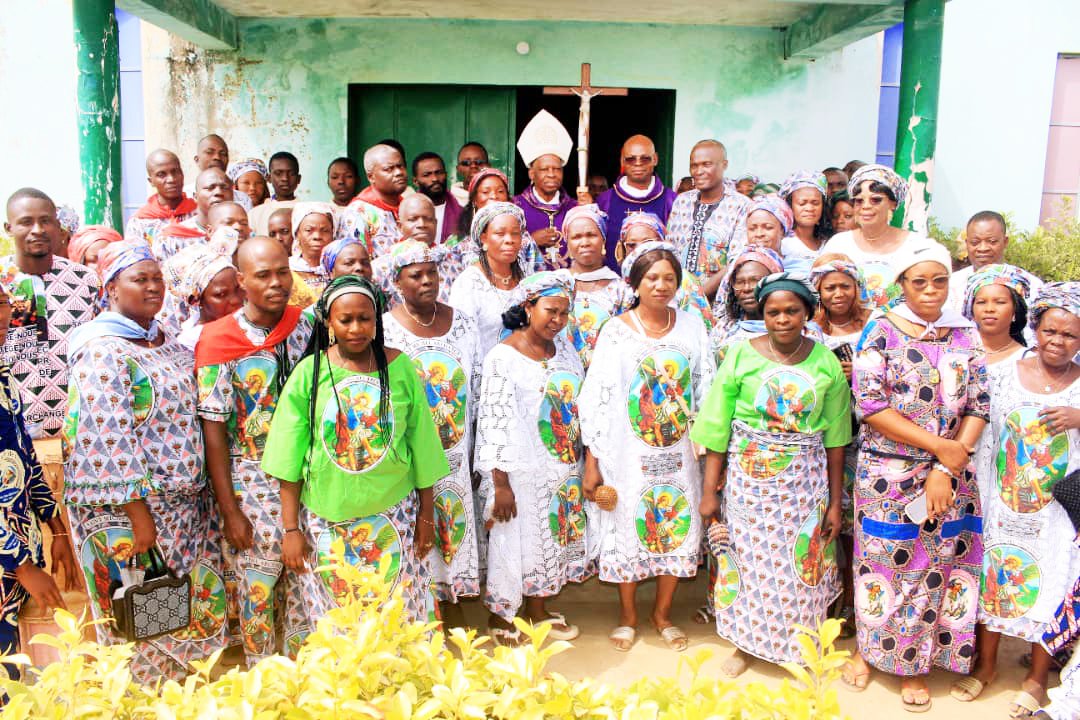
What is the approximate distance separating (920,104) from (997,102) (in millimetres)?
2719

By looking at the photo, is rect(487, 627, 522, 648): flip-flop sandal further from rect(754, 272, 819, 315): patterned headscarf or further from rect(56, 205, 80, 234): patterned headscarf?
rect(56, 205, 80, 234): patterned headscarf

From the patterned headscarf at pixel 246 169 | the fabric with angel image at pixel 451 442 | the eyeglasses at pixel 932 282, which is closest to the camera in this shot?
the eyeglasses at pixel 932 282

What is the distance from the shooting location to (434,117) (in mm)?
8633

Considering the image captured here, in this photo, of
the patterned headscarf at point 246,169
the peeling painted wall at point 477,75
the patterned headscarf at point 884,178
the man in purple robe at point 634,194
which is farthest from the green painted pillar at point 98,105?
the patterned headscarf at point 884,178

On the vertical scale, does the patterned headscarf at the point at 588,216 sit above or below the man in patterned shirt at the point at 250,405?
above

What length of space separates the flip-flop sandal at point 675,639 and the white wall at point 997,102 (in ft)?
21.4

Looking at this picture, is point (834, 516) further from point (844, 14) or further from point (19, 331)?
point (844, 14)

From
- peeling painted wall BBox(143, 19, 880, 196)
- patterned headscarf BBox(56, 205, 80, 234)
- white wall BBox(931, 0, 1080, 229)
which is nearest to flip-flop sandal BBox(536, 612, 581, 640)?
patterned headscarf BBox(56, 205, 80, 234)

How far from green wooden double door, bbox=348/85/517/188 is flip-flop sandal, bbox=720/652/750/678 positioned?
234 inches

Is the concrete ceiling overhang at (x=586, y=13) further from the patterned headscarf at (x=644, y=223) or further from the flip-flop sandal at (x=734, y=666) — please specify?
the flip-flop sandal at (x=734, y=666)

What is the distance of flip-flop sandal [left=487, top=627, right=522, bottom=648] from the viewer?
4.11m

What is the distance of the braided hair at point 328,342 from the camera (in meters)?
3.16

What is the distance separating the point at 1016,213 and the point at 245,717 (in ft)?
31.4

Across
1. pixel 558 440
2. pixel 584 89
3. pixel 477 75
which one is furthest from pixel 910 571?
pixel 477 75
